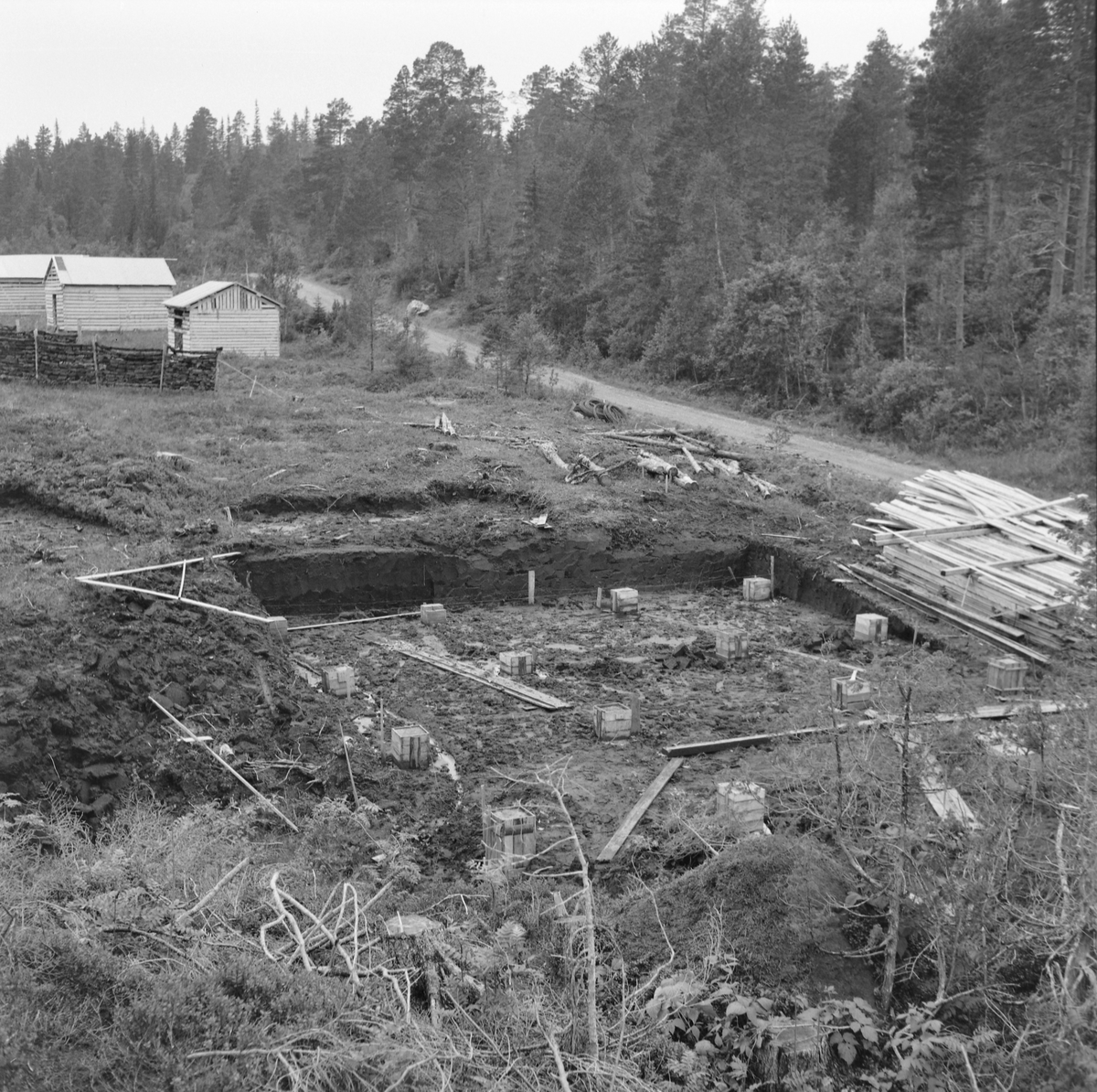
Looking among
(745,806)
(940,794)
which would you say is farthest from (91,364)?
(940,794)

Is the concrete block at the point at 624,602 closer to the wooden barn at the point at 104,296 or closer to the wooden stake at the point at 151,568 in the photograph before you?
the wooden stake at the point at 151,568

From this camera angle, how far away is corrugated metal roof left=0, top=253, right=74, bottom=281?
37531 millimetres

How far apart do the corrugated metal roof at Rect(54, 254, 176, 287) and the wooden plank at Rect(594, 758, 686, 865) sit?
30.4 metres

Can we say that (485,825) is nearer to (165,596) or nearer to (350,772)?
(350,772)

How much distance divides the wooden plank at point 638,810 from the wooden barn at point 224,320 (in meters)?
23.3

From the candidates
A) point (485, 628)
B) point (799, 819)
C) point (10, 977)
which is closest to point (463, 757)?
point (799, 819)

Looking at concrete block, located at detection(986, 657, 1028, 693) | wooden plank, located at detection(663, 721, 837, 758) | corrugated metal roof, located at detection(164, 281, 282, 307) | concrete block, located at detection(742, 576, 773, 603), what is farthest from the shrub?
corrugated metal roof, located at detection(164, 281, 282, 307)

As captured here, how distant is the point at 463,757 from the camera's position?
9523 millimetres

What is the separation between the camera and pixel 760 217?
126 feet

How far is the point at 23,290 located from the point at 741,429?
2552 centimetres

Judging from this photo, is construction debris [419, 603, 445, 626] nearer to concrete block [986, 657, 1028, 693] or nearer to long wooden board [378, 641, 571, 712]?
long wooden board [378, 641, 571, 712]

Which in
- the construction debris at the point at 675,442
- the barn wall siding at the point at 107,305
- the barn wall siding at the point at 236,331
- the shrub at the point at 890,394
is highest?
the barn wall siding at the point at 107,305

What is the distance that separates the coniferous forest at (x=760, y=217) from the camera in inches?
865

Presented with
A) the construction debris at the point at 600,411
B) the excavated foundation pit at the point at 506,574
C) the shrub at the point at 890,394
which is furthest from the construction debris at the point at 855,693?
the shrub at the point at 890,394
